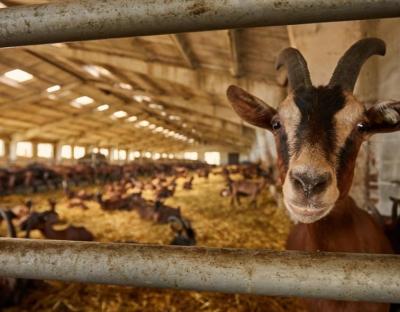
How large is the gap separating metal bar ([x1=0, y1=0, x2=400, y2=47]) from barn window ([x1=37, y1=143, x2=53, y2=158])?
2982cm

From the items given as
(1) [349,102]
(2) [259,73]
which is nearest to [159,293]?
(1) [349,102]

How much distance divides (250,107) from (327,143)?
561mm

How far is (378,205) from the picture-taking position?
14.4ft

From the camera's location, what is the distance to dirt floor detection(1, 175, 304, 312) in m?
3.54

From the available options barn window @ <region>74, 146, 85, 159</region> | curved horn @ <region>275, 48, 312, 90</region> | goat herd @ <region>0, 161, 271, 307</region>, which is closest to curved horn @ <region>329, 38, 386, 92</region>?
curved horn @ <region>275, 48, 312, 90</region>

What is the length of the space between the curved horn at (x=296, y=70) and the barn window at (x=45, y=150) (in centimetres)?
2933

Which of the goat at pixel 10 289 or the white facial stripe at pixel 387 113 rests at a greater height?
the white facial stripe at pixel 387 113

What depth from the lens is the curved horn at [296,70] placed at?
2045 mm

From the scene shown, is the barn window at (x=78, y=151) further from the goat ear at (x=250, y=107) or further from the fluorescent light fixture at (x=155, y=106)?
the goat ear at (x=250, y=107)

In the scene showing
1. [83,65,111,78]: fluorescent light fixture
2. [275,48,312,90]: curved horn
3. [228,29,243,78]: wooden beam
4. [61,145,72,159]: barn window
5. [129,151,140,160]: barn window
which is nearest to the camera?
[275,48,312,90]: curved horn

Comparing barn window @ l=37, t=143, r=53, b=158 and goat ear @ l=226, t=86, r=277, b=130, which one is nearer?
goat ear @ l=226, t=86, r=277, b=130

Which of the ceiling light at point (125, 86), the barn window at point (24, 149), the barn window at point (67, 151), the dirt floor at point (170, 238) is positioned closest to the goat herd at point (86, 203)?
the dirt floor at point (170, 238)

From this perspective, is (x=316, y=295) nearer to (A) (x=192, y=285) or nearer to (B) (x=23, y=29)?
(A) (x=192, y=285)

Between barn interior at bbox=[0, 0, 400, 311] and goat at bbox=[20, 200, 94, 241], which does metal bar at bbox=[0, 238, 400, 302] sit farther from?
goat at bbox=[20, 200, 94, 241]
